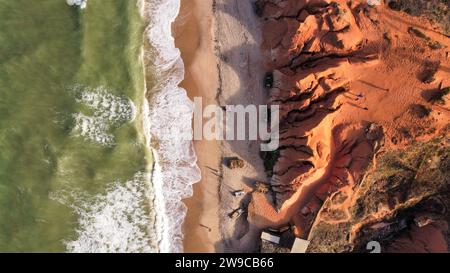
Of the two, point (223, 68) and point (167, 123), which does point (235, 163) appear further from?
point (223, 68)

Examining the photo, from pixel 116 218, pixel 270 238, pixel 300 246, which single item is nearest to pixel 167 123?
pixel 116 218

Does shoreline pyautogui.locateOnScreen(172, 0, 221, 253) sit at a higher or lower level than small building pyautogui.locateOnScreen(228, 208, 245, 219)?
higher

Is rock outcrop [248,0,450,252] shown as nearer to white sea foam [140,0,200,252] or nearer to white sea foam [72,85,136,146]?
white sea foam [140,0,200,252]

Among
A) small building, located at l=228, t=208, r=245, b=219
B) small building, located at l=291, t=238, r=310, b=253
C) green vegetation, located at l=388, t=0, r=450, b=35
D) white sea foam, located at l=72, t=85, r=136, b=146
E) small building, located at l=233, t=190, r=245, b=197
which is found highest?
green vegetation, located at l=388, t=0, r=450, b=35

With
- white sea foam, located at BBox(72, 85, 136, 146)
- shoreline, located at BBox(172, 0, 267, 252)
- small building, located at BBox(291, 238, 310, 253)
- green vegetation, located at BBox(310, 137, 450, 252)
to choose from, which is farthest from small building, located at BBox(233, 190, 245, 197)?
white sea foam, located at BBox(72, 85, 136, 146)

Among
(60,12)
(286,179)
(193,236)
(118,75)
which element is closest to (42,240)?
(193,236)

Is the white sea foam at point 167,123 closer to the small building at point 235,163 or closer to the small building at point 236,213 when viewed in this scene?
the small building at point 235,163

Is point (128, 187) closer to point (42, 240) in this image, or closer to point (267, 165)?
point (42, 240)
